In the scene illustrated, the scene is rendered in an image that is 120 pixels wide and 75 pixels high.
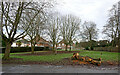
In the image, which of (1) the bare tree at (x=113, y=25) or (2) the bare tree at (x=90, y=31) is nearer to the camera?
(1) the bare tree at (x=113, y=25)

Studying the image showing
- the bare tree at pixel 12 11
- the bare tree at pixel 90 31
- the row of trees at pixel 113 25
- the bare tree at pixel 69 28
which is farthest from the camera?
the bare tree at pixel 90 31

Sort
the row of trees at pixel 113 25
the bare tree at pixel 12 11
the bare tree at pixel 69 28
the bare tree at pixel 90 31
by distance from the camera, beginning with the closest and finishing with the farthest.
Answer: the bare tree at pixel 12 11 < the row of trees at pixel 113 25 < the bare tree at pixel 69 28 < the bare tree at pixel 90 31

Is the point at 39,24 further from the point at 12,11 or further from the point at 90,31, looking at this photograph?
the point at 90,31

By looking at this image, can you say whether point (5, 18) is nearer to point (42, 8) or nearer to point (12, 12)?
point (12, 12)

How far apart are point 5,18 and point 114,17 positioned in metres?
18.3

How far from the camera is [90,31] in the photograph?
30734mm

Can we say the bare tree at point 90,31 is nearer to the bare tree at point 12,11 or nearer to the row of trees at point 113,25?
the row of trees at point 113,25

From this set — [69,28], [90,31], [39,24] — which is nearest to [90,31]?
[90,31]

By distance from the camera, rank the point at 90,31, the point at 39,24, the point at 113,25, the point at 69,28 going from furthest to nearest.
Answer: the point at 90,31
the point at 69,28
the point at 113,25
the point at 39,24

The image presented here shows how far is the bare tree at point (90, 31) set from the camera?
3031cm

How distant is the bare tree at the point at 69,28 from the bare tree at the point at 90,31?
6900 mm

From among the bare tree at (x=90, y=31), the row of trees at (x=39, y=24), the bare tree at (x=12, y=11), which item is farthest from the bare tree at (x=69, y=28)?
the bare tree at (x=12, y=11)

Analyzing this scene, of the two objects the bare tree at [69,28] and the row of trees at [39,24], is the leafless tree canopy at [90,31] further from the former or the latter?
the bare tree at [69,28]

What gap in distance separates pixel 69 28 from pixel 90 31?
10.3 m
